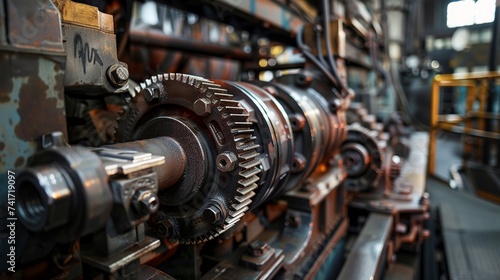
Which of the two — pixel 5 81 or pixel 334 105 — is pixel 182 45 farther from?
pixel 5 81

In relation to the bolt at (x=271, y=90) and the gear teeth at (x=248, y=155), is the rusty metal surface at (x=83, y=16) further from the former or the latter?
the bolt at (x=271, y=90)

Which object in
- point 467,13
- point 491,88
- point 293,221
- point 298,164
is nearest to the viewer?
point 298,164

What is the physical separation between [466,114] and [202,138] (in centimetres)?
445

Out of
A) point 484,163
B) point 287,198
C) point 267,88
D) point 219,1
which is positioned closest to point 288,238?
point 287,198

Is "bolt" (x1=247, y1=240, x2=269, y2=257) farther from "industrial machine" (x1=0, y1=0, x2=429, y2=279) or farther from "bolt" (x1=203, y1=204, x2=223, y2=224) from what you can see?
"bolt" (x1=203, y1=204, x2=223, y2=224)

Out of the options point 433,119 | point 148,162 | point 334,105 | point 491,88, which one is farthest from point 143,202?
point 491,88

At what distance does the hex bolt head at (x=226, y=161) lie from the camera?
2.67ft

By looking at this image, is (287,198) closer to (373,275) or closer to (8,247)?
(373,275)

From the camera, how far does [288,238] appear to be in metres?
1.41

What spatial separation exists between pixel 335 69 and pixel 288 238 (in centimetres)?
87

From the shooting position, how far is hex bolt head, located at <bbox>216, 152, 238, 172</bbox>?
2.67 feet

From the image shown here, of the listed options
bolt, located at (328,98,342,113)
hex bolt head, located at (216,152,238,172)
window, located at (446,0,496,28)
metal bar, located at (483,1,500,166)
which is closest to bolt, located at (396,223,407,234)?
bolt, located at (328,98,342,113)

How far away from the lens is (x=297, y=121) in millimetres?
1298

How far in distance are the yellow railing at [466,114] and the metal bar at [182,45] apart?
198 centimetres
